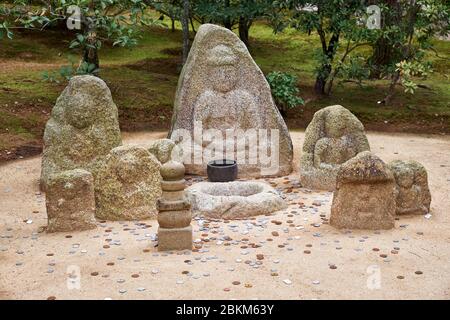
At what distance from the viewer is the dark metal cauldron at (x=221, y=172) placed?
11.6m

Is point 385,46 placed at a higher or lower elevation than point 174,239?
higher

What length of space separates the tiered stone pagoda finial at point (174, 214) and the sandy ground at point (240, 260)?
0.22 m

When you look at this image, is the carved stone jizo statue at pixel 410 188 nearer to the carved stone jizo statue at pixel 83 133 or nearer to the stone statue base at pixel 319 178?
the stone statue base at pixel 319 178

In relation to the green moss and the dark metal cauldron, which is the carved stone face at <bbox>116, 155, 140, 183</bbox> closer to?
the dark metal cauldron

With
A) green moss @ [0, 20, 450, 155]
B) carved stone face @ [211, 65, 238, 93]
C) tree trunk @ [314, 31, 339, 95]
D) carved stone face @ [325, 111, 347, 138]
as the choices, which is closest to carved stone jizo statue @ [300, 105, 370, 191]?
carved stone face @ [325, 111, 347, 138]

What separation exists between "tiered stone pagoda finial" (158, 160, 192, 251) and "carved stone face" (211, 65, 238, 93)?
4843mm

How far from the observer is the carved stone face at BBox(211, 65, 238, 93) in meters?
12.8

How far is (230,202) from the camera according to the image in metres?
9.80

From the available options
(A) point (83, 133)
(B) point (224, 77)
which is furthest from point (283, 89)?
(A) point (83, 133)

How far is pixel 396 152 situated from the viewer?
14.1m

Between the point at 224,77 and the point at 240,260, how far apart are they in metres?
5.69

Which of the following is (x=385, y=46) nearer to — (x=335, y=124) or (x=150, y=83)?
(x=150, y=83)

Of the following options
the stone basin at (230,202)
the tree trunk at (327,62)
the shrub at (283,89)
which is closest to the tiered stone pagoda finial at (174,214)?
the stone basin at (230,202)

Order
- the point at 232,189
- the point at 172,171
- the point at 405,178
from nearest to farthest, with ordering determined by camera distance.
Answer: the point at 172,171 < the point at 405,178 < the point at 232,189
